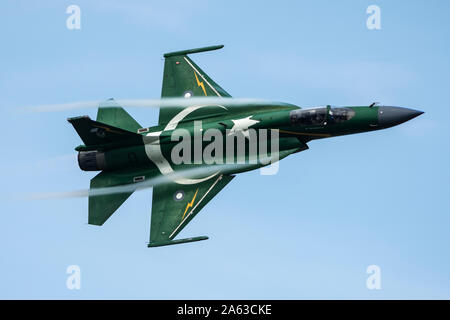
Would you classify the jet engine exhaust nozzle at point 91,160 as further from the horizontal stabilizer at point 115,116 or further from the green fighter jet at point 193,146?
the horizontal stabilizer at point 115,116

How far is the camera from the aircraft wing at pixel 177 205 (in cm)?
3666

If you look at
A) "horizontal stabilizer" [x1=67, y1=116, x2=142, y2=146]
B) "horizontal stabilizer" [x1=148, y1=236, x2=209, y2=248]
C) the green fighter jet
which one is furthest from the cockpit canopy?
"horizontal stabilizer" [x1=67, y1=116, x2=142, y2=146]

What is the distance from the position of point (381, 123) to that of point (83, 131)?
11587 millimetres

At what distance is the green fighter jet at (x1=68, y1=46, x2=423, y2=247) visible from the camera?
119 feet

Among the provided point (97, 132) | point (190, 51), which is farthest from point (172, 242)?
point (190, 51)

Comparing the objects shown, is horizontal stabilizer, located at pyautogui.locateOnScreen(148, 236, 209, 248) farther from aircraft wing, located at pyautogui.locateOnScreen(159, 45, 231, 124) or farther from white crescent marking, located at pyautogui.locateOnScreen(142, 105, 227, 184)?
aircraft wing, located at pyautogui.locateOnScreen(159, 45, 231, 124)

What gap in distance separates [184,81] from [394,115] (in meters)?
8.75

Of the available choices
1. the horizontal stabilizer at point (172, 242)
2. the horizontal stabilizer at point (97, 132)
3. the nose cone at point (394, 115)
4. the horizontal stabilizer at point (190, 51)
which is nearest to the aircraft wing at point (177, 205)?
the horizontal stabilizer at point (172, 242)

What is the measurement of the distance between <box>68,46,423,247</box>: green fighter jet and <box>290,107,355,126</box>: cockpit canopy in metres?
0.04

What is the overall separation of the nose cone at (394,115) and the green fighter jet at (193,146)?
0.13 feet

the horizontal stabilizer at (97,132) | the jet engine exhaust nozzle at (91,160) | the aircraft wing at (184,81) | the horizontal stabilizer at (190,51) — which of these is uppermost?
the horizontal stabilizer at (190,51)

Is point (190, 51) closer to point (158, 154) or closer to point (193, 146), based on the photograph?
point (193, 146)

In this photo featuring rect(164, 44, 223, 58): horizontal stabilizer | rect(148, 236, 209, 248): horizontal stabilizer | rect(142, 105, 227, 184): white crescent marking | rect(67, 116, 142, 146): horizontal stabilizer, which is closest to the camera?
rect(148, 236, 209, 248): horizontal stabilizer

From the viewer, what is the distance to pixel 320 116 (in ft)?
119
